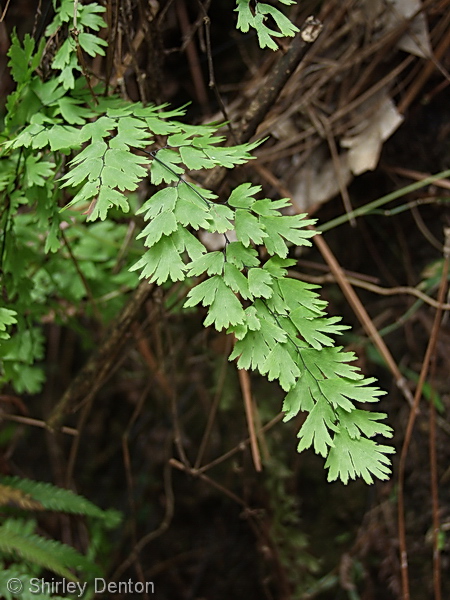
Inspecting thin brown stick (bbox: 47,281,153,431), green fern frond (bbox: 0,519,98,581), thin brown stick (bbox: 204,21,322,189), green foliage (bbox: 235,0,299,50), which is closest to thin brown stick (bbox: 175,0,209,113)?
thin brown stick (bbox: 204,21,322,189)

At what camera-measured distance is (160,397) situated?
7.60ft

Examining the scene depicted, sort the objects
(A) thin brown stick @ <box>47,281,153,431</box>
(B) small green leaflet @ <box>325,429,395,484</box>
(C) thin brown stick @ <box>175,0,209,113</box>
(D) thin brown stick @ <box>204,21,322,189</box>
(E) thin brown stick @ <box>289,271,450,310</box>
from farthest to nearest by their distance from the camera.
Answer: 1. (C) thin brown stick @ <box>175,0,209,113</box>
2. (E) thin brown stick @ <box>289,271,450,310</box>
3. (A) thin brown stick @ <box>47,281,153,431</box>
4. (D) thin brown stick @ <box>204,21,322,189</box>
5. (B) small green leaflet @ <box>325,429,395,484</box>

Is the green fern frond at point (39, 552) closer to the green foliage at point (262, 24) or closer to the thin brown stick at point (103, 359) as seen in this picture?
the thin brown stick at point (103, 359)

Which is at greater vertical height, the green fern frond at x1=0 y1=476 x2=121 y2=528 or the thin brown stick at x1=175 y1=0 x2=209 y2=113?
the thin brown stick at x1=175 y1=0 x2=209 y2=113

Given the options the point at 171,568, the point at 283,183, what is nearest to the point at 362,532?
the point at 171,568

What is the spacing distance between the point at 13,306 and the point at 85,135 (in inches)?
18.8

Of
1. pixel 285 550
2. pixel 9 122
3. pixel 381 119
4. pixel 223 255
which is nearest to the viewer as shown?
pixel 223 255

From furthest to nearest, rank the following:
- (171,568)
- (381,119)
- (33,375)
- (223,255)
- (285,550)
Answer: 1. (171,568)
2. (285,550)
3. (381,119)
4. (33,375)
5. (223,255)

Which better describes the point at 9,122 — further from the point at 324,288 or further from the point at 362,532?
the point at 362,532

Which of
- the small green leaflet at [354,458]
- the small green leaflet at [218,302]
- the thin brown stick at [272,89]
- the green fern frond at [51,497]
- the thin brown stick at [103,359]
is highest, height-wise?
the thin brown stick at [272,89]

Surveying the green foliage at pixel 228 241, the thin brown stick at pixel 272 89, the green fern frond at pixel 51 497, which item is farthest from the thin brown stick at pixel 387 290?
the green fern frond at pixel 51 497

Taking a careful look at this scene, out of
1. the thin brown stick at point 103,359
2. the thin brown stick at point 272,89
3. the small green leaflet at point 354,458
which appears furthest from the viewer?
the thin brown stick at point 103,359

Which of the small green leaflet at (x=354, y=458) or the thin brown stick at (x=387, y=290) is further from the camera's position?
the thin brown stick at (x=387, y=290)

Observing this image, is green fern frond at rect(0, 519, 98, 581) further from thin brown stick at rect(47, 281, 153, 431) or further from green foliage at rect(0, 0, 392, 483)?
green foliage at rect(0, 0, 392, 483)
